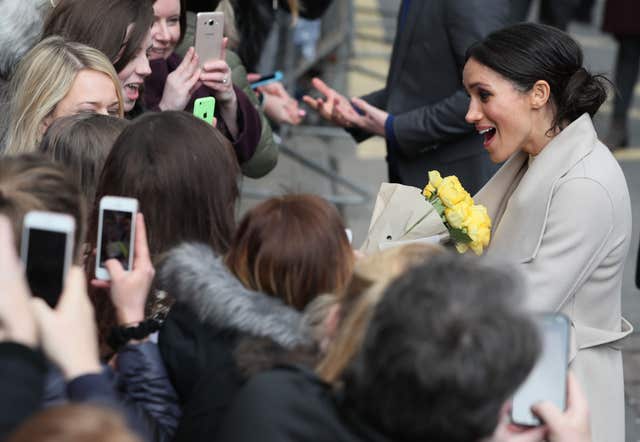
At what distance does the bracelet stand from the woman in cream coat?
3.25ft

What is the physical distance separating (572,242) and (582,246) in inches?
1.2

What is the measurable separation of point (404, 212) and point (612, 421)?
2.79 ft

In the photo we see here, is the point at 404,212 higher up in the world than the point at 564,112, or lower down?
lower down

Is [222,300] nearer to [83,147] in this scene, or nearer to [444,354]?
[444,354]

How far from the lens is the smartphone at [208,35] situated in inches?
161

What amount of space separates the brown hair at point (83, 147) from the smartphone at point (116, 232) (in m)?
0.52

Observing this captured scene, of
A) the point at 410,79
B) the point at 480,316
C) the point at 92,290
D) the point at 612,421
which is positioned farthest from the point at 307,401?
the point at 410,79

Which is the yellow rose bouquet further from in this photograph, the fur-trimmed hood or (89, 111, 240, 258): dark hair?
the fur-trimmed hood

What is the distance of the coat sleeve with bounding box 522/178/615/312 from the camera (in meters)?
2.94

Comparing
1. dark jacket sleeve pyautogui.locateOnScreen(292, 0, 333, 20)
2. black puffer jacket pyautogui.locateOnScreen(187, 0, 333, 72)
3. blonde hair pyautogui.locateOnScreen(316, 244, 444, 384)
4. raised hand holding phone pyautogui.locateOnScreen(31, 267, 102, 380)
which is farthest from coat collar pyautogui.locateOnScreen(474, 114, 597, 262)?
dark jacket sleeve pyautogui.locateOnScreen(292, 0, 333, 20)

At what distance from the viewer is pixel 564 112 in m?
3.23

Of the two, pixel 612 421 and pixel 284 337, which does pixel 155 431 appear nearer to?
pixel 284 337

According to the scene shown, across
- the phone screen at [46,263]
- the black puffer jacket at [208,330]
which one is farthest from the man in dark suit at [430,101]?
the phone screen at [46,263]

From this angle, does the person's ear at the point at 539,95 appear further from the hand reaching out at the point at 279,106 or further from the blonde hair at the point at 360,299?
the hand reaching out at the point at 279,106
